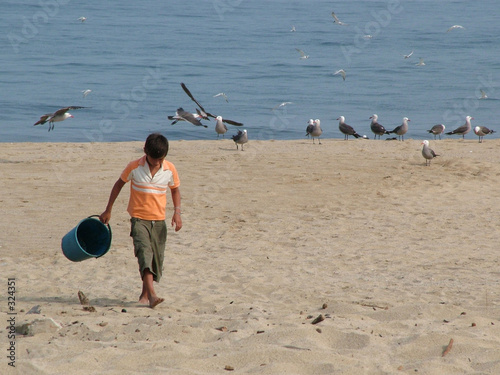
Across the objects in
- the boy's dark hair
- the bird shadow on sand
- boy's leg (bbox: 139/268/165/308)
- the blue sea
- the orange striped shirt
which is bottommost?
the bird shadow on sand

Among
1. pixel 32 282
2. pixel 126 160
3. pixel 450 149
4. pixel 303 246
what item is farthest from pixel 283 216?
pixel 450 149

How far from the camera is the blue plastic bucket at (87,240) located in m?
5.59

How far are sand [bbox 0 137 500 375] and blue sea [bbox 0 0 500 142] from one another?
9102 millimetres

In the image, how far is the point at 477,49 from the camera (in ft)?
155

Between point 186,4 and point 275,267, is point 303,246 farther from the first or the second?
point 186,4

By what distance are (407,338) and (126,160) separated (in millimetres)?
Answer: 9771

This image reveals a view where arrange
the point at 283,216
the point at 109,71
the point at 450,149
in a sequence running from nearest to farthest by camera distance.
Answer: the point at 283,216
the point at 450,149
the point at 109,71

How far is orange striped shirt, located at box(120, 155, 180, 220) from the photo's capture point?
5473mm

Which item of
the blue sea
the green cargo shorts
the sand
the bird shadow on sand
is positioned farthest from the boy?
the blue sea

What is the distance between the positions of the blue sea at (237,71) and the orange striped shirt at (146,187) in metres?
15.3

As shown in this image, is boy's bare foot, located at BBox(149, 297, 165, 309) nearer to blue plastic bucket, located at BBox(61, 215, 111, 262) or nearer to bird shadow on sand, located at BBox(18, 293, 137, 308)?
bird shadow on sand, located at BBox(18, 293, 137, 308)

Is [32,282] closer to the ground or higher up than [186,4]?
closer to the ground

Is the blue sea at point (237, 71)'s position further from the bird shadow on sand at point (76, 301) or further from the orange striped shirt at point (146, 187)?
the orange striped shirt at point (146, 187)

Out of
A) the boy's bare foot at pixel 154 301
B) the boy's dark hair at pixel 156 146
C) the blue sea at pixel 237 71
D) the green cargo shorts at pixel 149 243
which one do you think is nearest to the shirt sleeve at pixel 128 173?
the boy's dark hair at pixel 156 146
